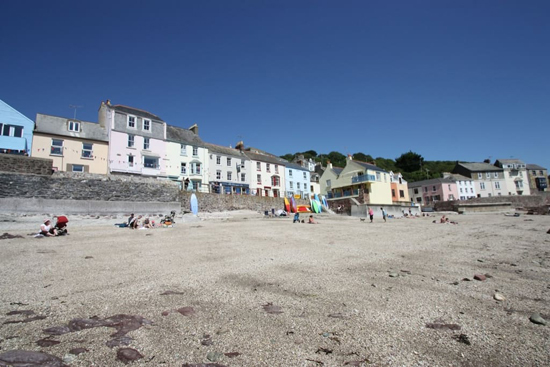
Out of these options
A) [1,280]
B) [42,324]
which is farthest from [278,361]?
[1,280]

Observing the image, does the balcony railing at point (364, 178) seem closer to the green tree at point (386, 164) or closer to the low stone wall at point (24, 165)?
the low stone wall at point (24, 165)

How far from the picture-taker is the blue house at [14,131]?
26375 mm

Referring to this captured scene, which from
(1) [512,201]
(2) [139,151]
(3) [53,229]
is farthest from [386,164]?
(3) [53,229]

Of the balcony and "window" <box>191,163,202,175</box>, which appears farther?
the balcony

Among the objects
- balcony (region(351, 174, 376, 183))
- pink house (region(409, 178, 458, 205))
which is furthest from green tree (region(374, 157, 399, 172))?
balcony (region(351, 174, 376, 183))

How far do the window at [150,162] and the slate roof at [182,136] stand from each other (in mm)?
3628

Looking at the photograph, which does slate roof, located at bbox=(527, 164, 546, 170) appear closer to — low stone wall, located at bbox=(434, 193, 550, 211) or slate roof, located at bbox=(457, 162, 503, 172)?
slate roof, located at bbox=(457, 162, 503, 172)

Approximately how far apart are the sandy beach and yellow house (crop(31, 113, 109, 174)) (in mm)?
24815

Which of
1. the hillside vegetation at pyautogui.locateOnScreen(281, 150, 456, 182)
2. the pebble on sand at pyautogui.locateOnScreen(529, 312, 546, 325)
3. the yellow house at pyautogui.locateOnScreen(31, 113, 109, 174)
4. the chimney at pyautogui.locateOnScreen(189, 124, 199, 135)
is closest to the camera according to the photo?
the pebble on sand at pyautogui.locateOnScreen(529, 312, 546, 325)

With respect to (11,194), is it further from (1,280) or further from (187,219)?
(1,280)

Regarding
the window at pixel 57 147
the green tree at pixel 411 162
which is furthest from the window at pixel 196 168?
the green tree at pixel 411 162

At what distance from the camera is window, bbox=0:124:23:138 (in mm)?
26672

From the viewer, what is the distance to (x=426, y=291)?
5.43 metres

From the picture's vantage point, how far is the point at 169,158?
35969mm
